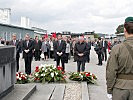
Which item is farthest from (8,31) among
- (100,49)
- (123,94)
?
(123,94)

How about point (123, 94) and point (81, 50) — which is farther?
point (81, 50)

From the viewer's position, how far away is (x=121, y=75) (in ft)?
12.9

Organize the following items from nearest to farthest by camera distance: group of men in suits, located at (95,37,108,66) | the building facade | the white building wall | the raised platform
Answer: the raised platform → group of men in suits, located at (95,37,108,66) → the building facade → the white building wall

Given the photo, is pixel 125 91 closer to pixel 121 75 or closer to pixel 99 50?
pixel 121 75

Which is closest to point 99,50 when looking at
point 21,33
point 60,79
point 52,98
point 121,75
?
Answer: point 60,79

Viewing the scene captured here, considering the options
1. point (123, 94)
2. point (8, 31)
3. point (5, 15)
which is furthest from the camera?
point (5, 15)

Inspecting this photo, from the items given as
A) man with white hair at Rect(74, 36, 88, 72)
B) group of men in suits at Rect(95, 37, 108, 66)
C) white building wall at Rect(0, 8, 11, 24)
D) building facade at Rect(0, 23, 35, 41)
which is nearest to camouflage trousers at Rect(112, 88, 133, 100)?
man with white hair at Rect(74, 36, 88, 72)

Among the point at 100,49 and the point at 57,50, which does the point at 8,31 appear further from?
the point at 57,50

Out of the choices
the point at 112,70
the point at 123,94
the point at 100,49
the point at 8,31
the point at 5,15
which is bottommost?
the point at 100,49

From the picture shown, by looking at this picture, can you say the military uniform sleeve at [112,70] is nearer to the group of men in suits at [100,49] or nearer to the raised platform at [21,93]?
the raised platform at [21,93]

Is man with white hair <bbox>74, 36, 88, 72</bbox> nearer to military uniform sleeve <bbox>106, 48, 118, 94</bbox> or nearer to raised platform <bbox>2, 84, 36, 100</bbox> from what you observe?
raised platform <bbox>2, 84, 36, 100</bbox>

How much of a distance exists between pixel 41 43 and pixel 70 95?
1442cm

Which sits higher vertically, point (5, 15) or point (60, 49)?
point (5, 15)

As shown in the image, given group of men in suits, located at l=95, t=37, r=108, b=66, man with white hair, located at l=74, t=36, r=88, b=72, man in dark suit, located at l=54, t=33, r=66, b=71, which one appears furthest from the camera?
group of men in suits, located at l=95, t=37, r=108, b=66
